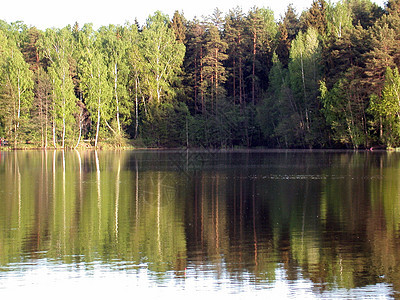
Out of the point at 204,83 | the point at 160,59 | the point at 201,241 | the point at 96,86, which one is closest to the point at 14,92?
the point at 96,86

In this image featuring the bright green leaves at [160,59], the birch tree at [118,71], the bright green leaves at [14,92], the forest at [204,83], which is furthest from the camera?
the bright green leaves at [160,59]

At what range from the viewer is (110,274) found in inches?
431

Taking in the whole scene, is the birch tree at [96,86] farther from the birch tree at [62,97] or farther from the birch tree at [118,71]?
the birch tree at [62,97]

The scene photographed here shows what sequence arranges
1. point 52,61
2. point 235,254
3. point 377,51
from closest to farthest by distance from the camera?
point 235,254 → point 377,51 → point 52,61

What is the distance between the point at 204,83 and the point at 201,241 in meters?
66.4

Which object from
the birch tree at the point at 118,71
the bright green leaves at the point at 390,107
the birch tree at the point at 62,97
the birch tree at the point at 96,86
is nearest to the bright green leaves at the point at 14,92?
the birch tree at the point at 62,97

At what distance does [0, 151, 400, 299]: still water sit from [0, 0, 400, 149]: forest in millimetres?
41872

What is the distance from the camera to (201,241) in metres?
14.0

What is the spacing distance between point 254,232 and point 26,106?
64.5 meters

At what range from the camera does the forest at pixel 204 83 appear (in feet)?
215

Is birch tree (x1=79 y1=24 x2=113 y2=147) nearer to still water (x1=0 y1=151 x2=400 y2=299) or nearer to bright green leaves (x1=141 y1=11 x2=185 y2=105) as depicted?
bright green leaves (x1=141 y1=11 x2=185 y2=105)

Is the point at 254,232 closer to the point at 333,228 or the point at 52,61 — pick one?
the point at 333,228

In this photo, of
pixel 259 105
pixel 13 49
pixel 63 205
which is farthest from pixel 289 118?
A: pixel 63 205

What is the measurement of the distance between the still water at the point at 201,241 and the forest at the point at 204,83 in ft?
137
